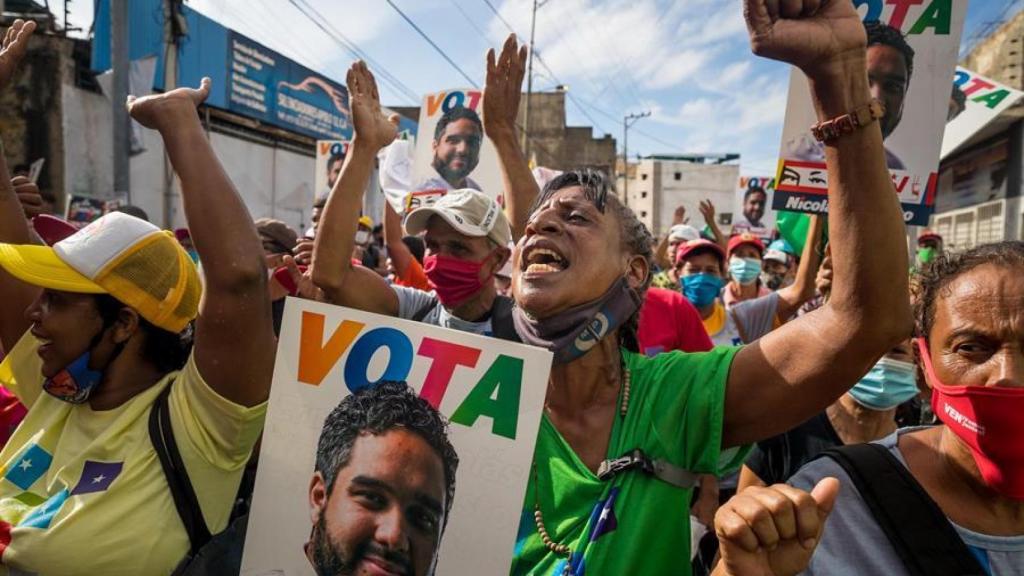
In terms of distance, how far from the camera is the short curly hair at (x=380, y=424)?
57.2 inches

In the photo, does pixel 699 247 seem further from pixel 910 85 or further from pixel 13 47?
pixel 13 47

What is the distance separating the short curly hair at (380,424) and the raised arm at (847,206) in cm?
83

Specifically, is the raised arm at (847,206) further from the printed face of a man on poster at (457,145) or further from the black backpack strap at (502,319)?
the printed face of a man on poster at (457,145)

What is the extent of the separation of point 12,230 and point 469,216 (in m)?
1.85

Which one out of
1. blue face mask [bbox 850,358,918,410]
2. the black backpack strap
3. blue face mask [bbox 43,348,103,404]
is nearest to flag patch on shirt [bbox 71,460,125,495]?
blue face mask [bbox 43,348,103,404]

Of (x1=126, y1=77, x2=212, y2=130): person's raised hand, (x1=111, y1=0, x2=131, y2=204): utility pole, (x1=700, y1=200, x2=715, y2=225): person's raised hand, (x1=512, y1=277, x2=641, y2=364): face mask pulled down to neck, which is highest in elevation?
(x1=111, y1=0, x2=131, y2=204): utility pole

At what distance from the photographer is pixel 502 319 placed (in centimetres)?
266

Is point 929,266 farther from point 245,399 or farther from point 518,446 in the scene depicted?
point 245,399

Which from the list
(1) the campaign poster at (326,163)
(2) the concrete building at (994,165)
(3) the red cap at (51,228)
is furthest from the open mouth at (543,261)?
(2) the concrete building at (994,165)

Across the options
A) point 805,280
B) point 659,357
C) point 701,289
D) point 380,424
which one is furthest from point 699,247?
point 380,424

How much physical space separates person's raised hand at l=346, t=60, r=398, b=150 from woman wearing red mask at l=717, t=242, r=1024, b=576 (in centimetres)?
208

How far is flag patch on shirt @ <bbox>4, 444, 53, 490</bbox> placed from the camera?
1.85m

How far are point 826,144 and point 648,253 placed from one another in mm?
657

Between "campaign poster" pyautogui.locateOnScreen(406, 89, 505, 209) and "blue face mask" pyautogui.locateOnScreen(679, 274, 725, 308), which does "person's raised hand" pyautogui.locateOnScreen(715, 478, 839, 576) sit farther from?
"campaign poster" pyautogui.locateOnScreen(406, 89, 505, 209)
